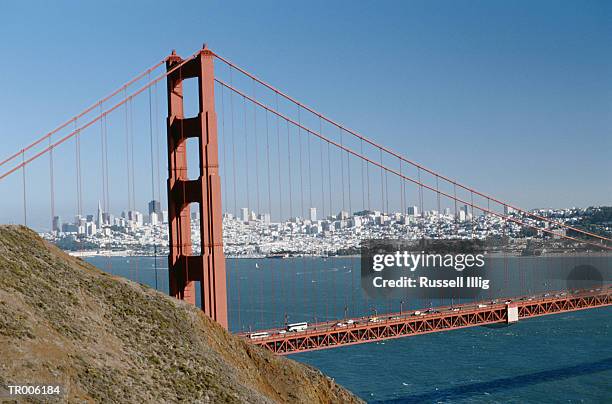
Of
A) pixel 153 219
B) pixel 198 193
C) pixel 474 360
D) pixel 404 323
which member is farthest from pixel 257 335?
pixel 153 219

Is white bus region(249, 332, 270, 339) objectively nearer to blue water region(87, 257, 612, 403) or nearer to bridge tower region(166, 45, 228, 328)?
bridge tower region(166, 45, 228, 328)

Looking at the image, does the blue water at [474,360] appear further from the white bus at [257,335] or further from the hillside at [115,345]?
the hillside at [115,345]

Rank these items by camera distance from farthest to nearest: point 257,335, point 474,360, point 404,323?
point 474,360
point 404,323
point 257,335

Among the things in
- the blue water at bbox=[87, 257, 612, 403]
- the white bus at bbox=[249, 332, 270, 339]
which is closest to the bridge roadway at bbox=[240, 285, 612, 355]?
the white bus at bbox=[249, 332, 270, 339]

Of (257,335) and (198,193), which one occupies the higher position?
(198,193)

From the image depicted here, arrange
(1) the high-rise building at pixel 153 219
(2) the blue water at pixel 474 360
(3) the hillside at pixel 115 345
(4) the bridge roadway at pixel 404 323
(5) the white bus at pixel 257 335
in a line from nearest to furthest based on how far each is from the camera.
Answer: (3) the hillside at pixel 115 345
(5) the white bus at pixel 257 335
(4) the bridge roadway at pixel 404 323
(2) the blue water at pixel 474 360
(1) the high-rise building at pixel 153 219

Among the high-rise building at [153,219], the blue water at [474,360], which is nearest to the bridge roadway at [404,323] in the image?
the blue water at [474,360]

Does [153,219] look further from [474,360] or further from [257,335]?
[257,335]
